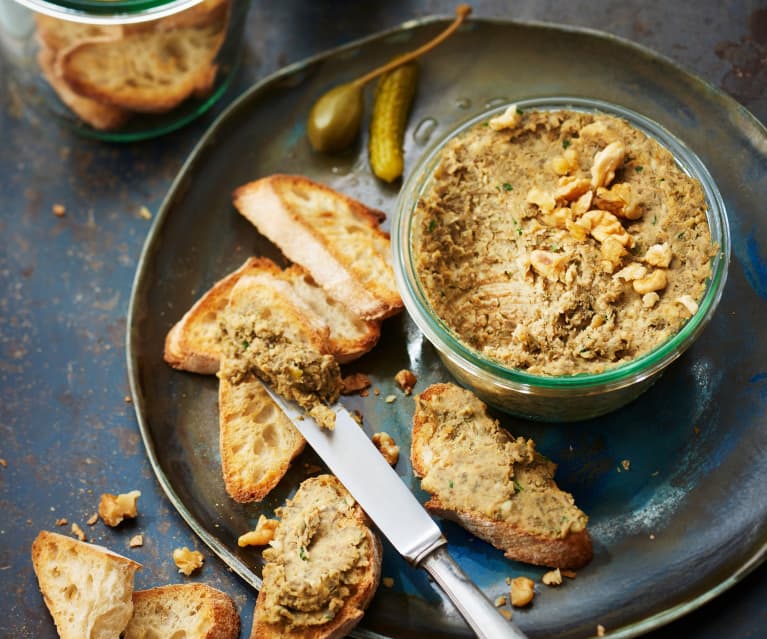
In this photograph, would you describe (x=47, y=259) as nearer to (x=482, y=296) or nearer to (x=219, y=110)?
(x=219, y=110)

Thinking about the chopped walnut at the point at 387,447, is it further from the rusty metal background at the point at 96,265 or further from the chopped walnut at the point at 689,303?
the chopped walnut at the point at 689,303

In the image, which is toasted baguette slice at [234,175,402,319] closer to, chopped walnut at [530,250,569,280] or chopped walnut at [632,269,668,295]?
chopped walnut at [530,250,569,280]

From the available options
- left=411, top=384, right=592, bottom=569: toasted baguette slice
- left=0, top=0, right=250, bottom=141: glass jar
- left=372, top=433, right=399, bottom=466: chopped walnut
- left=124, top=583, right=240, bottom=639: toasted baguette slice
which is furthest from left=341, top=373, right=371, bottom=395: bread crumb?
left=0, top=0, right=250, bottom=141: glass jar

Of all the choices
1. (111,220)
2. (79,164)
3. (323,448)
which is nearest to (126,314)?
(111,220)

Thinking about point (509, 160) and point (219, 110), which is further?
point (219, 110)

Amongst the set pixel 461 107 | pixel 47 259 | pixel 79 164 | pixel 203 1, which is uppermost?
pixel 203 1

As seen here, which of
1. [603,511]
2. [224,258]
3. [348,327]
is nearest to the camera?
[603,511]

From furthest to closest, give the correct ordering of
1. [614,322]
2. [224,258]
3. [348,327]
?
[224,258] < [348,327] < [614,322]
